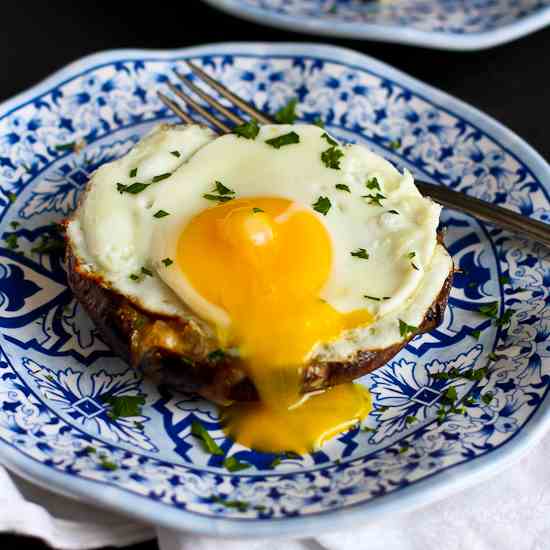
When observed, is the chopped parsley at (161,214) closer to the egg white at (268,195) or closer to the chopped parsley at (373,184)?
the egg white at (268,195)

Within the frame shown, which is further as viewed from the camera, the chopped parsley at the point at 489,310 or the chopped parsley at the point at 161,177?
the chopped parsley at the point at 489,310

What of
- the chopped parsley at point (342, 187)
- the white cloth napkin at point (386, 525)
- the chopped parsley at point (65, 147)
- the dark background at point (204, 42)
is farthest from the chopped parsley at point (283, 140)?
the dark background at point (204, 42)

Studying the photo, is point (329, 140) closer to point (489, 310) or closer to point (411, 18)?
point (489, 310)

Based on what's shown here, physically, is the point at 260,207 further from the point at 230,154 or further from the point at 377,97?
the point at 377,97

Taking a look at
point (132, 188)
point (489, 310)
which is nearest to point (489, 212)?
point (489, 310)

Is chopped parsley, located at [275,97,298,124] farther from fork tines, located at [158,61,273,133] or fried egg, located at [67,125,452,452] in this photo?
fried egg, located at [67,125,452,452]

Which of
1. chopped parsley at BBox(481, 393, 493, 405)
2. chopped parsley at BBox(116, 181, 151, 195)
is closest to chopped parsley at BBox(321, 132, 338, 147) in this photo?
chopped parsley at BBox(116, 181, 151, 195)

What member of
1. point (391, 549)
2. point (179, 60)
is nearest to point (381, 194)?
point (391, 549)
